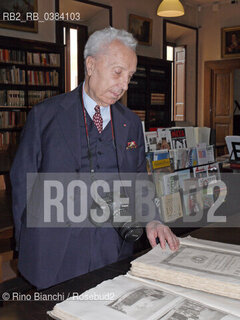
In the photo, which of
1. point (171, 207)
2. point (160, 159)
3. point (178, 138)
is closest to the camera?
point (171, 207)

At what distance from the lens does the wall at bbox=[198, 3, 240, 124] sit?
31.0 ft

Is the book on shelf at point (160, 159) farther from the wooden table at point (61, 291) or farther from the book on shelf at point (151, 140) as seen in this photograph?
the wooden table at point (61, 291)

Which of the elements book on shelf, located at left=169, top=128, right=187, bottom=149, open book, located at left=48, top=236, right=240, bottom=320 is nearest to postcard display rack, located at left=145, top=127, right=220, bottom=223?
book on shelf, located at left=169, top=128, right=187, bottom=149

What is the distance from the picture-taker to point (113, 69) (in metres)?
1.38

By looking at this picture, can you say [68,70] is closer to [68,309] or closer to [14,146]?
[14,146]

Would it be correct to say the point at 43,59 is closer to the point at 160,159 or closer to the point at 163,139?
the point at 163,139

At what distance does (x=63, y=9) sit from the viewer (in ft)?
24.4

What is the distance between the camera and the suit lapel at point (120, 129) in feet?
5.16

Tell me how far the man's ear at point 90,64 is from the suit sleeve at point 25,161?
0.81ft

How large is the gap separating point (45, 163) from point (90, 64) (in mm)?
405

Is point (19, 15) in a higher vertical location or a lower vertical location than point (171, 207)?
higher

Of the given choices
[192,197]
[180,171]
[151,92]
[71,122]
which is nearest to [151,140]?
[180,171]

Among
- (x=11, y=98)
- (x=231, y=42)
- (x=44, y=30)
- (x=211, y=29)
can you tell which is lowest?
(x=11, y=98)

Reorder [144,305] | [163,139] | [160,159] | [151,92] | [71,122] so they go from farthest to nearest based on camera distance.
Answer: [151,92] < [163,139] < [160,159] < [71,122] < [144,305]
